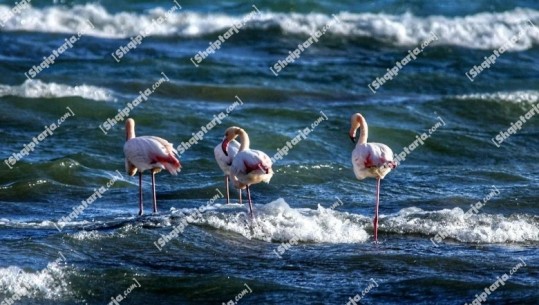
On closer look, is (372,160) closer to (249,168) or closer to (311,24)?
(249,168)

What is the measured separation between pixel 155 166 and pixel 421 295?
4.47 m

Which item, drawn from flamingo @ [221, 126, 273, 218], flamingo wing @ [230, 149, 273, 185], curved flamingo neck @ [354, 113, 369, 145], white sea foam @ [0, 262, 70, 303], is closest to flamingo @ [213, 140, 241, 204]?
flamingo @ [221, 126, 273, 218]

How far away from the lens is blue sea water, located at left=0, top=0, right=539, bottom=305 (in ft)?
37.4

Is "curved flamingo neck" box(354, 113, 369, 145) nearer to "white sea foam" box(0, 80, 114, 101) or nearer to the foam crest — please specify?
the foam crest

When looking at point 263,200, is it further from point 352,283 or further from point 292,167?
point 352,283

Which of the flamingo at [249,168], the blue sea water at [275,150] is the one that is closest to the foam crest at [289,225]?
the blue sea water at [275,150]

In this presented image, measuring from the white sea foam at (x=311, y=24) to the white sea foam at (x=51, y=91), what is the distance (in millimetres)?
7523

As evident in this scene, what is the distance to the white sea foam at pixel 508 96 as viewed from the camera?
77.4 ft

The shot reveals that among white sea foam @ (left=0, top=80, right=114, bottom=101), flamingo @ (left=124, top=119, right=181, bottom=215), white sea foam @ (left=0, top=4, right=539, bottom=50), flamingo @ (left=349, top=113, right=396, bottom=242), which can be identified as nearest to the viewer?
flamingo @ (left=349, top=113, right=396, bottom=242)

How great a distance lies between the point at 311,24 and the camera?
31.6 metres

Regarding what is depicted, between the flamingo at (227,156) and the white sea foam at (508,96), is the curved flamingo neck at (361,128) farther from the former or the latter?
the white sea foam at (508,96)

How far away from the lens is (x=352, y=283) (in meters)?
11.3

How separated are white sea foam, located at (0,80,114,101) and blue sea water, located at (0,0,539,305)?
2.7 inches

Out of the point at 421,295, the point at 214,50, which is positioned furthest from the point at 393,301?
the point at 214,50
